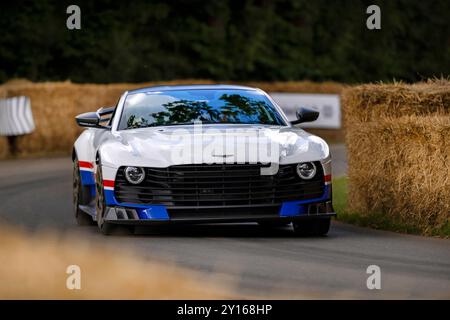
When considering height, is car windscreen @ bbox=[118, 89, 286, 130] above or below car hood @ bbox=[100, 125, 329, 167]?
above

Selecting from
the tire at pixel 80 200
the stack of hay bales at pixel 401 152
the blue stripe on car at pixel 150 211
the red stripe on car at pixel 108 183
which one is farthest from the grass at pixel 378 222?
the red stripe on car at pixel 108 183

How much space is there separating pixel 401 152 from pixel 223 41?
3765 centimetres

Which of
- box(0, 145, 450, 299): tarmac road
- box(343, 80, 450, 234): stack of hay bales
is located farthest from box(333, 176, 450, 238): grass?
box(0, 145, 450, 299): tarmac road

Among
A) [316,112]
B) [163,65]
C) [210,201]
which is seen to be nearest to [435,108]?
[316,112]

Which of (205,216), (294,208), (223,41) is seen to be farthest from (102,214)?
(223,41)

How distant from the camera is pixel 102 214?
12547mm

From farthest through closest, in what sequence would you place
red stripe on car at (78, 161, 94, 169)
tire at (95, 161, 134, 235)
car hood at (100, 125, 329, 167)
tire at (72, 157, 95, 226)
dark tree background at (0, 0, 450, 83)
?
dark tree background at (0, 0, 450, 83), tire at (72, 157, 95, 226), red stripe on car at (78, 161, 94, 169), tire at (95, 161, 134, 235), car hood at (100, 125, 329, 167)

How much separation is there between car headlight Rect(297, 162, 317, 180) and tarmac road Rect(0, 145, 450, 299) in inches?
23.5

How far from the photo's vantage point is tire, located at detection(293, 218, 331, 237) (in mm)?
12727

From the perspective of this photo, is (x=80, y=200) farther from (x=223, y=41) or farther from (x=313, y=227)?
(x=223, y=41)

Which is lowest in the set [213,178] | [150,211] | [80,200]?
[80,200]

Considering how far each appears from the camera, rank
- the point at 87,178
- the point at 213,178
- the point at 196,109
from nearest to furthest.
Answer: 1. the point at 213,178
2. the point at 196,109
3. the point at 87,178

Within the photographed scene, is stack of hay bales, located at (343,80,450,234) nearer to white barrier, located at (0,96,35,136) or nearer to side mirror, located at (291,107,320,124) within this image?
side mirror, located at (291,107,320,124)
